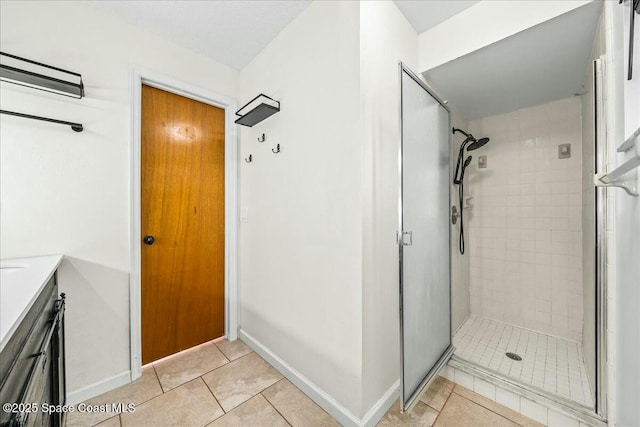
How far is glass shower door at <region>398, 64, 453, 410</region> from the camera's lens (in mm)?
1332

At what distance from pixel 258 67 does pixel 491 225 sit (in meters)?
2.79

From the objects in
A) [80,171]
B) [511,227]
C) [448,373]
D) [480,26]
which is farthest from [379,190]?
[511,227]

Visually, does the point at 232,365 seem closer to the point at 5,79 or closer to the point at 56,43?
the point at 5,79

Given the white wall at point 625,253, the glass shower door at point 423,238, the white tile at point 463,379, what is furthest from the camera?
the white tile at point 463,379

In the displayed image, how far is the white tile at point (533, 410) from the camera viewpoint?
145 centimetres

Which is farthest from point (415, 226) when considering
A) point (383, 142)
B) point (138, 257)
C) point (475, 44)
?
point (138, 257)

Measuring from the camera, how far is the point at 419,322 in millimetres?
1503

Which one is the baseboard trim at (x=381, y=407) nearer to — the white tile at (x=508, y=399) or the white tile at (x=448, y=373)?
the white tile at (x=448, y=373)

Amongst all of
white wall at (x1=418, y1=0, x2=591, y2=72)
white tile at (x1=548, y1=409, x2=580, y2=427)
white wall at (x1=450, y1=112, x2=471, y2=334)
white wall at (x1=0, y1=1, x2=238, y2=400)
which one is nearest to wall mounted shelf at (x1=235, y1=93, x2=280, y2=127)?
white wall at (x1=0, y1=1, x2=238, y2=400)

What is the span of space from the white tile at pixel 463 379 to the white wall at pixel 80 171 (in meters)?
2.29

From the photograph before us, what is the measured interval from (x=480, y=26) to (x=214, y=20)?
1.73m

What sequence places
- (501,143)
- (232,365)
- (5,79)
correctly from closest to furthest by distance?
(5,79) < (232,365) < (501,143)

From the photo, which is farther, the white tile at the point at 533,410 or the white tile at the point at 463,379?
the white tile at the point at 463,379

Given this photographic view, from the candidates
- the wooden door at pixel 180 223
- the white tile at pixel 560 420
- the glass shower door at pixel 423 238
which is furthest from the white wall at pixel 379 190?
the wooden door at pixel 180 223
